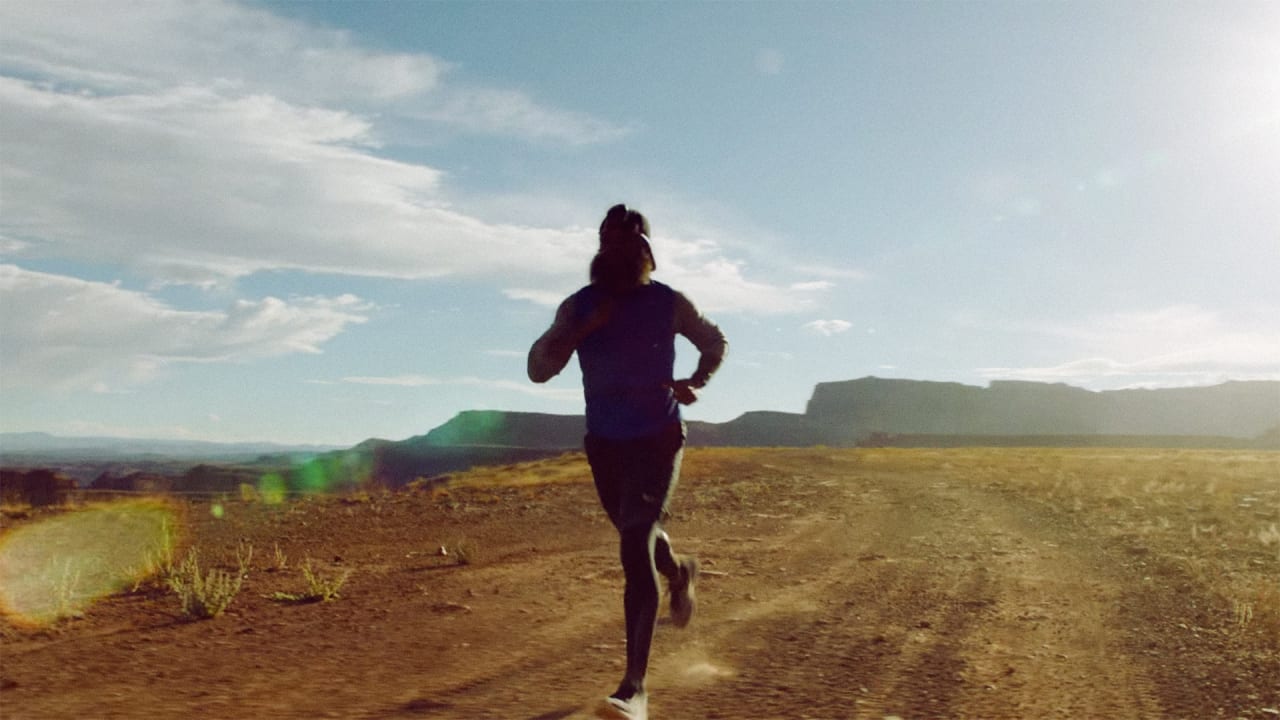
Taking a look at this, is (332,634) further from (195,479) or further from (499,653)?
(195,479)

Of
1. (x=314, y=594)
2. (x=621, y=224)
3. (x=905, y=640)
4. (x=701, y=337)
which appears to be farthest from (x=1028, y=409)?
(x=621, y=224)

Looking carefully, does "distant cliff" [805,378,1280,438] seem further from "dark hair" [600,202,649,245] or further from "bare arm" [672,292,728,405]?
"dark hair" [600,202,649,245]

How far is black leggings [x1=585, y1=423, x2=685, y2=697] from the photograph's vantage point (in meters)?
4.07

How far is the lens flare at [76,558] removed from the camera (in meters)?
6.55

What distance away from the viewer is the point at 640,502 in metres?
4.12

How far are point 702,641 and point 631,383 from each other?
206cm

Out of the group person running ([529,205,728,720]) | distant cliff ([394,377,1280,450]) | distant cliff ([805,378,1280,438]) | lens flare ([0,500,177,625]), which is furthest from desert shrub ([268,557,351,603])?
distant cliff ([805,378,1280,438])

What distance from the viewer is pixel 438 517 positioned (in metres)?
14.1

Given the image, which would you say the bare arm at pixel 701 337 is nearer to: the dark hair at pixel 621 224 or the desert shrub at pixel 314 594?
the dark hair at pixel 621 224

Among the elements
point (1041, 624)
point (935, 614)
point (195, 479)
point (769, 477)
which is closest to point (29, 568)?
point (935, 614)

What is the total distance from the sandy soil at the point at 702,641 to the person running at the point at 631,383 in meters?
0.69

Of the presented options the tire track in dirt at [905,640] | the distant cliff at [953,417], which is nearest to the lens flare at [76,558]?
the tire track in dirt at [905,640]

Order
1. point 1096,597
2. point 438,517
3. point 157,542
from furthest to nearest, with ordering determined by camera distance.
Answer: point 438,517 → point 157,542 → point 1096,597

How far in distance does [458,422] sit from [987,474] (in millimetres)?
136276
